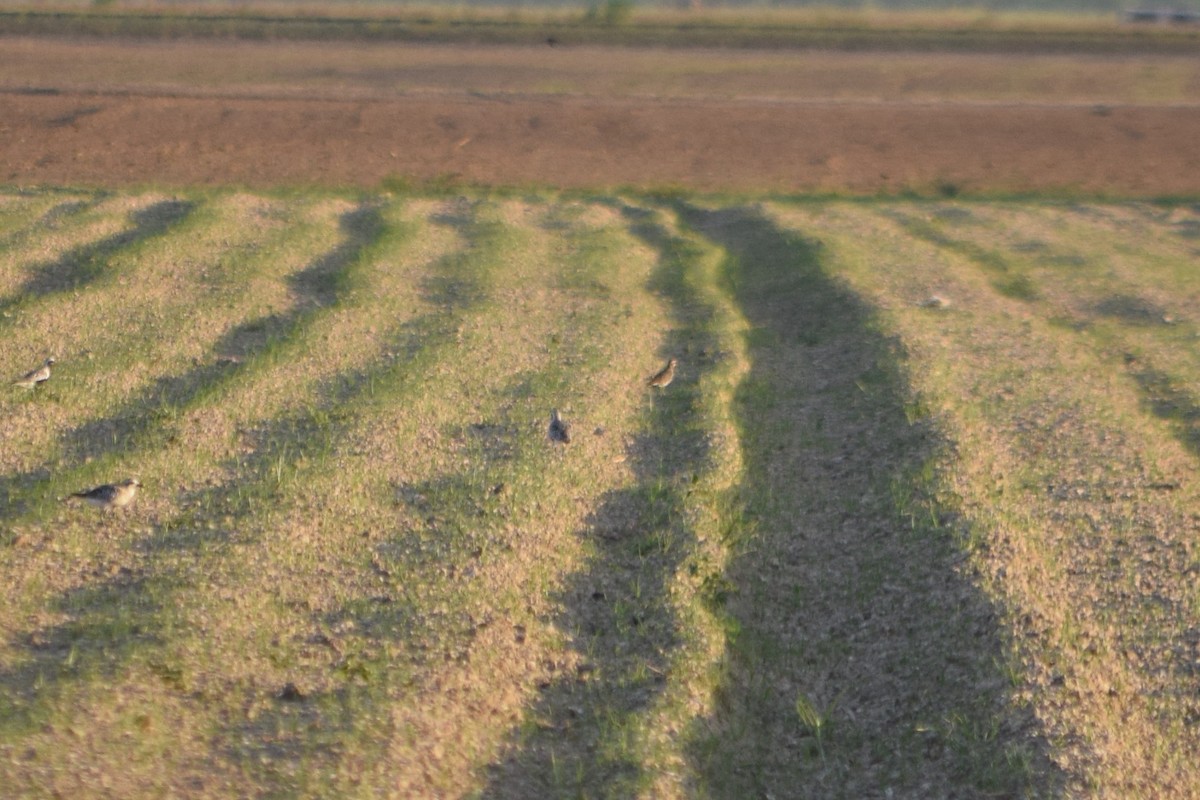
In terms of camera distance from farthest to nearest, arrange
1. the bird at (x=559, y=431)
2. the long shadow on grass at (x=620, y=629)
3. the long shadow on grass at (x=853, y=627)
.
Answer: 1. the bird at (x=559, y=431)
2. the long shadow on grass at (x=853, y=627)
3. the long shadow on grass at (x=620, y=629)

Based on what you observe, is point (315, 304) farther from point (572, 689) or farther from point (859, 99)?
point (859, 99)

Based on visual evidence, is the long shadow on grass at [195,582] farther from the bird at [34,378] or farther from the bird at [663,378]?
the bird at [663,378]

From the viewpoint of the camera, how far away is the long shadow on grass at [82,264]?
29.7 ft

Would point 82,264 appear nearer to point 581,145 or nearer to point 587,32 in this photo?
point 581,145

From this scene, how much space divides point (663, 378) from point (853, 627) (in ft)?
9.52

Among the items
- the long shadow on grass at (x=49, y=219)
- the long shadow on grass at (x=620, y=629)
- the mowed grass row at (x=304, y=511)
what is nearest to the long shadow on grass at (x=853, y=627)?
the long shadow on grass at (x=620, y=629)

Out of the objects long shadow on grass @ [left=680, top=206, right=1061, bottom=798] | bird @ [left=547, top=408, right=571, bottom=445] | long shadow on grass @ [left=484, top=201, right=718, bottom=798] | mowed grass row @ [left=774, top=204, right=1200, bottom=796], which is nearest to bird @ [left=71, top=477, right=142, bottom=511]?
long shadow on grass @ [left=484, top=201, right=718, bottom=798]

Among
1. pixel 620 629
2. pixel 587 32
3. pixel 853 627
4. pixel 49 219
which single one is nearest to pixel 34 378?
pixel 620 629

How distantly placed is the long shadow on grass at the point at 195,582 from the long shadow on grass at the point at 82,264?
2.92m

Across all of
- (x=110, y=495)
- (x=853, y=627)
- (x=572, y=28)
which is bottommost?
(x=572, y=28)

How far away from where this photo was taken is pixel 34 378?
285 inches

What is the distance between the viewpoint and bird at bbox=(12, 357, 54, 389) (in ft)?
23.7

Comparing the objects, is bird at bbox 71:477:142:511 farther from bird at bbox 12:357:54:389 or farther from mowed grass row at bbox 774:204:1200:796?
mowed grass row at bbox 774:204:1200:796

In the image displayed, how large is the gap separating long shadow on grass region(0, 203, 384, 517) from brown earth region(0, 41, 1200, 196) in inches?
263
